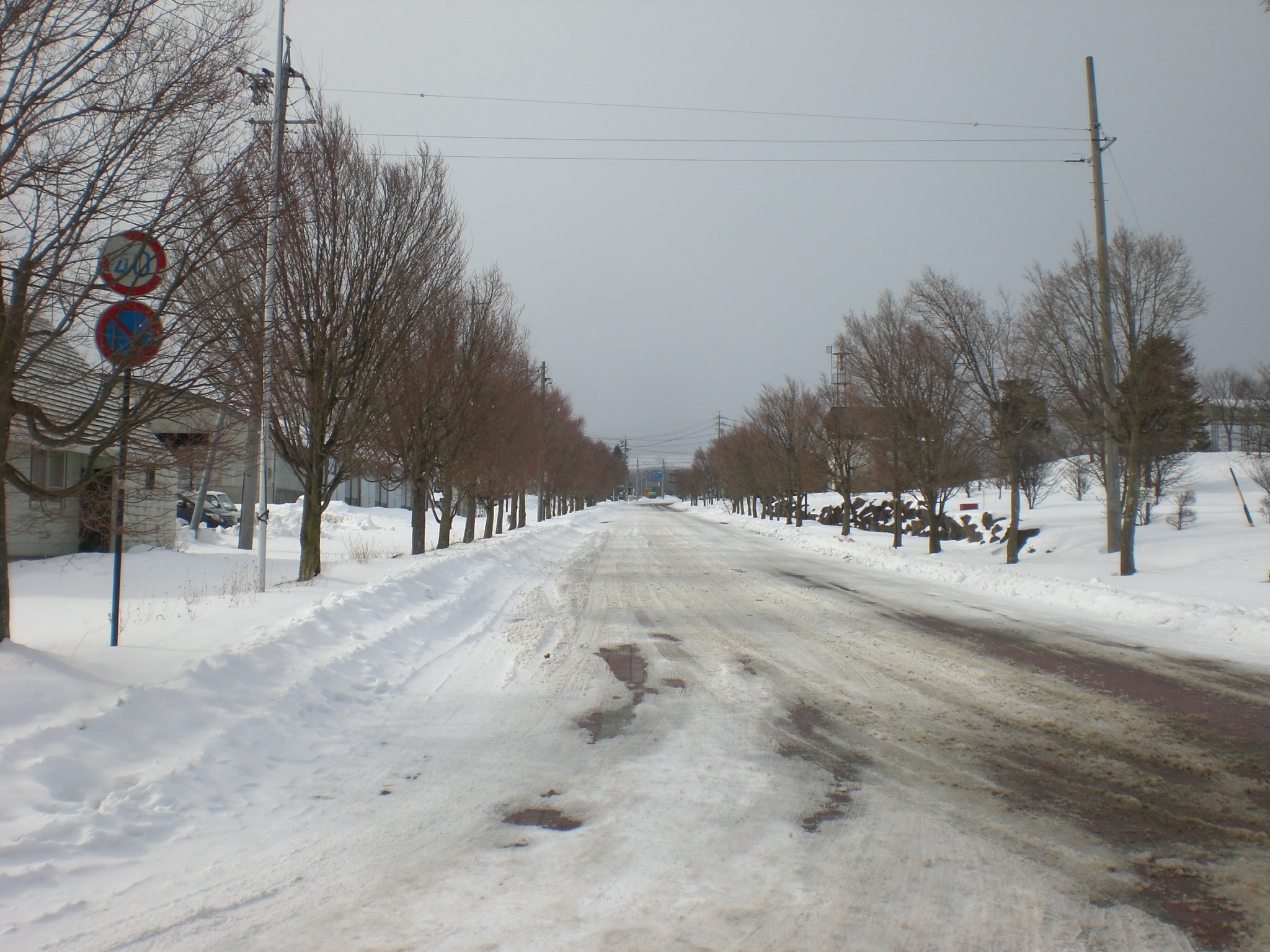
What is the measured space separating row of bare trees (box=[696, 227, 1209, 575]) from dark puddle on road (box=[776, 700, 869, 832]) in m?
11.8

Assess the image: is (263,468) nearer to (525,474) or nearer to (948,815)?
(948,815)

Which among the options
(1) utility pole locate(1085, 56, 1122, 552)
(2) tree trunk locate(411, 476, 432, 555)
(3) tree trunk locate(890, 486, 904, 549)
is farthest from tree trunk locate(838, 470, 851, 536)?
(2) tree trunk locate(411, 476, 432, 555)

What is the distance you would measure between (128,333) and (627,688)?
480 centimetres

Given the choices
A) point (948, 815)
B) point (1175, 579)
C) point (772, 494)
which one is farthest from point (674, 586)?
point (772, 494)

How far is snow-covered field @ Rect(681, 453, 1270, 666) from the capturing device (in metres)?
9.45

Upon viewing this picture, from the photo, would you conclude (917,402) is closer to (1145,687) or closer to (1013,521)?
(1013,521)

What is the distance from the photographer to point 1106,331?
14.7 metres

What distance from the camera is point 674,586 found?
14.7 meters

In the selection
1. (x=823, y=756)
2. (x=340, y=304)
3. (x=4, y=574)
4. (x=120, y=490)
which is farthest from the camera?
(x=340, y=304)

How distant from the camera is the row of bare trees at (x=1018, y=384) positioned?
14.4 metres

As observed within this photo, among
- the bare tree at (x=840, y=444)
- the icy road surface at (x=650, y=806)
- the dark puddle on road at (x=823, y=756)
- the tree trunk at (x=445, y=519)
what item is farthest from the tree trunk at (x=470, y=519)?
the dark puddle on road at (x=823, y=756)

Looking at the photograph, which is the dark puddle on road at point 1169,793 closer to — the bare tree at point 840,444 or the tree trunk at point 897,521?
the tree trunk at point 897,521

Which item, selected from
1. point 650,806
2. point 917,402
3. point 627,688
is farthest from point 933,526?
point 650,806

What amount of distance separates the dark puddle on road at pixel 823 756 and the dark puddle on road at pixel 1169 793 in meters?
0.83
